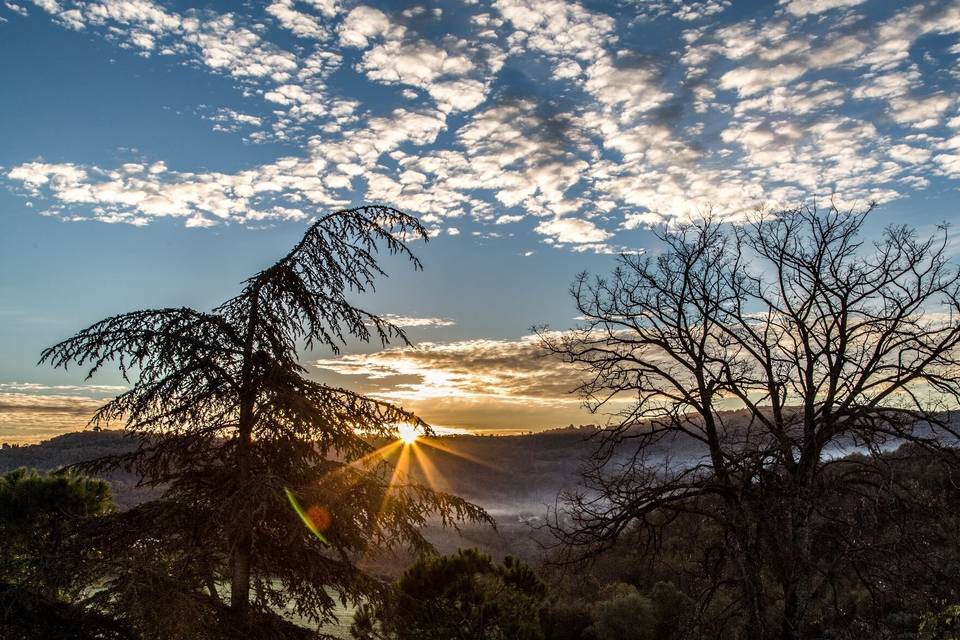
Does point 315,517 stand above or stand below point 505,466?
above

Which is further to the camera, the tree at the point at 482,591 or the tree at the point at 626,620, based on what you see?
the tree at the point at 626,620

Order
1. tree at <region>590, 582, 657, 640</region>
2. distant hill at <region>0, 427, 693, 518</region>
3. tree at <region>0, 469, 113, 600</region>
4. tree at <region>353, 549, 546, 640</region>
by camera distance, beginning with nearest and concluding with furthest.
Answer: tree at <region>353, 549, 546, 640</region> → tree at <region>0, 469, 113, 600</region> → tree at <region>590, 582, 657, 640</region> → distant hill at <region>0, 427, 693, 518</region>

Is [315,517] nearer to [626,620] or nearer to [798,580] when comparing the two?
[798,580]

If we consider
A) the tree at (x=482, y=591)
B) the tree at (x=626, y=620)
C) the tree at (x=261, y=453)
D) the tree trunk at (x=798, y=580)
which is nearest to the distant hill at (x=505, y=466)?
the tree at (x=626, y=620)

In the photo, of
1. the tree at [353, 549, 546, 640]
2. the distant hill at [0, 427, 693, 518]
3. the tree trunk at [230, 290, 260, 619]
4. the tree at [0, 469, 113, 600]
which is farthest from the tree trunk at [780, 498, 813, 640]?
the distant hill at [0, 427, 693, 518]

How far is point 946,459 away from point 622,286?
6.89 meters

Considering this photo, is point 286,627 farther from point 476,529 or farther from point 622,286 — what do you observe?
point 476,529

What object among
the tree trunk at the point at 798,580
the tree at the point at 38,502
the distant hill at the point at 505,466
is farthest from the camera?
the distant hill at the point at 505,466

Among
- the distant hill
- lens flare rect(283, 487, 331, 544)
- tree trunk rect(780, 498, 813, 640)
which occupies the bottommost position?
the distant hill

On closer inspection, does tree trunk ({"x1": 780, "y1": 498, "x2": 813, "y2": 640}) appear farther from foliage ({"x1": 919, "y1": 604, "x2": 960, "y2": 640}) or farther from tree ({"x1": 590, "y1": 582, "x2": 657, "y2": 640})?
tree ({"x1": 590, "y1": 582, "x2": 657, "y2": 640})

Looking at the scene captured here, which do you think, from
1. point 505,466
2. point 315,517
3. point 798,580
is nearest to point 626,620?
point 798,580

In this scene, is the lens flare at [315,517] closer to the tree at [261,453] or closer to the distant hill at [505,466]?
the tree at [261,453]

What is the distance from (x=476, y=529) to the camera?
49.0m

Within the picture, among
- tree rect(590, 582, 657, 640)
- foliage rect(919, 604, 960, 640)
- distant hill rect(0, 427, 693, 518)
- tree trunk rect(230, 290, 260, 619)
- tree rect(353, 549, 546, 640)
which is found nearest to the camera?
tree trunk rect(230, 290, 260, 619)
